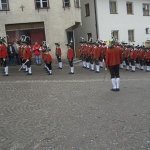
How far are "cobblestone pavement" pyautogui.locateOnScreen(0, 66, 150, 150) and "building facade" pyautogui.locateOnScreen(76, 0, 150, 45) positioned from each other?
20.3 meters

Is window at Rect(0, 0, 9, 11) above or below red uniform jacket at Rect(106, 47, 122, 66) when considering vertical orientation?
above

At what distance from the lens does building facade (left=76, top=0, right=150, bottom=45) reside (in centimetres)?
3706

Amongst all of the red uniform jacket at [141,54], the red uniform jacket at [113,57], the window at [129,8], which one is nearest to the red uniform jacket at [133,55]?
the red uniform jacket at [141,54]

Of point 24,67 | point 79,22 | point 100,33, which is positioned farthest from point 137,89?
point 100,33

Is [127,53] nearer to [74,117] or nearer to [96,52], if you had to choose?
[96,52]

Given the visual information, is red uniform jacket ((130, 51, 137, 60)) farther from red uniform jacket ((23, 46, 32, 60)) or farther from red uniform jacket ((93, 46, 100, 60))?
red uniform jacket ((23, 46, 32, 60))

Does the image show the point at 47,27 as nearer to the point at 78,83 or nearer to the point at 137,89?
the point at 78,83

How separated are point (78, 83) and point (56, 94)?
377 centimetres

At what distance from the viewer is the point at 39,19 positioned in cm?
3119

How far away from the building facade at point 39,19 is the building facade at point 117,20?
13.6ft

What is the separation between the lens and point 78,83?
18.7m

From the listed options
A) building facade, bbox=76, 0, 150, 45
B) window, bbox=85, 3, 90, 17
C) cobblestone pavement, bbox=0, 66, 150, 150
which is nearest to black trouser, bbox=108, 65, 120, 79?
cobblestone pavement, bbox=0, 66, 150, 150

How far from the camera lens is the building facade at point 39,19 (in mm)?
30281

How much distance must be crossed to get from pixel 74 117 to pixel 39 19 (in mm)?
21164
